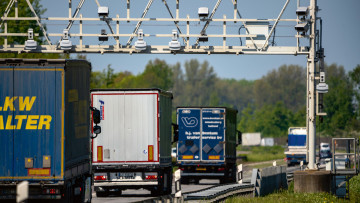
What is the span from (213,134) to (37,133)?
21.3 meters

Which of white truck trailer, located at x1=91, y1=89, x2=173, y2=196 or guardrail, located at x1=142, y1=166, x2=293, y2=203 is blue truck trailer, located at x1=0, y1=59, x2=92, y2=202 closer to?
guardrail, located at x1=142, y1=166, x2=293, y2=203

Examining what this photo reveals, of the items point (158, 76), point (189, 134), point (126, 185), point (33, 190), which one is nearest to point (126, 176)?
point (126, 185)

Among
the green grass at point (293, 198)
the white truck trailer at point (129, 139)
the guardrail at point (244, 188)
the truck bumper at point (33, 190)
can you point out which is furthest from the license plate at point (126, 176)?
the truck bumper at point (33, 190)

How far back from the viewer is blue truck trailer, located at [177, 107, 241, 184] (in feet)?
132

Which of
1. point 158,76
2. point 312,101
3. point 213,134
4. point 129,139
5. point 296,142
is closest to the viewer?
point 129,139

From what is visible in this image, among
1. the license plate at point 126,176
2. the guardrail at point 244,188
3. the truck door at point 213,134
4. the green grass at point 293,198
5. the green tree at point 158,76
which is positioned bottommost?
the green grass at point 293,198

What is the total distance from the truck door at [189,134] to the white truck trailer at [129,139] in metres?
11.0

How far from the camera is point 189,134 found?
40.5 meters

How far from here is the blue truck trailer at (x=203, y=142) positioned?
132 ft

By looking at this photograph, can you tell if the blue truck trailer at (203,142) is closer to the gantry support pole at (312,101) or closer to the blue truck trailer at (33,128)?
the gantry support pole at (312,101)

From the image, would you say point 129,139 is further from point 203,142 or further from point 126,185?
point 203,142

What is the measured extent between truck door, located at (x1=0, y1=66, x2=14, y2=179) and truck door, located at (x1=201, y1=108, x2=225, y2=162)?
21.0 meters

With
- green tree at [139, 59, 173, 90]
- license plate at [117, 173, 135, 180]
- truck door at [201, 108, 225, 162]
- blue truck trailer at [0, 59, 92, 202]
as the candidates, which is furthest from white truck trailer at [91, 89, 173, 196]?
green tree at [139, 59, 173, 90]

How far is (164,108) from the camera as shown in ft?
98.5
